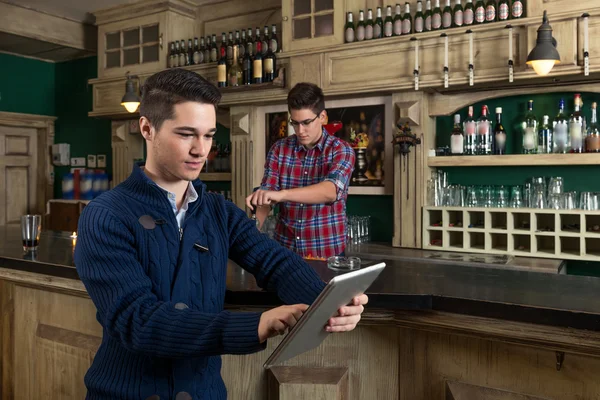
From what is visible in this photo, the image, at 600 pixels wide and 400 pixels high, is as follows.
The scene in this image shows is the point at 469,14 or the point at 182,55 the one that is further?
the point at 182,55

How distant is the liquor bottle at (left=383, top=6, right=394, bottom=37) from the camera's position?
3932mm

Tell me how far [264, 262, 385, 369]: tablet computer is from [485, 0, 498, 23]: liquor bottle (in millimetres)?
3024

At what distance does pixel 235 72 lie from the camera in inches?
180

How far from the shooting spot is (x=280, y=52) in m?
4.27

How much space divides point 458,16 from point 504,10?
0.94 feet

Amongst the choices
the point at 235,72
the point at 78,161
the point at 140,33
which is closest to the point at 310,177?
the point at 235,72

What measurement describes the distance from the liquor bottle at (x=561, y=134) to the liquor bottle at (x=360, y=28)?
137cm

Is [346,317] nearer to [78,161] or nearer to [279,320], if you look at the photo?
[279,320]

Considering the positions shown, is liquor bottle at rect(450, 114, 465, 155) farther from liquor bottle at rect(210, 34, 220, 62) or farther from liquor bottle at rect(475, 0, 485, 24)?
liquor bottle at rect(210, 34, 220, 62)

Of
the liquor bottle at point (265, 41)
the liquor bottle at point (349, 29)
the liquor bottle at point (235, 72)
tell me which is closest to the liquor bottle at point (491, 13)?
the liquor bottle at point (349, 29)

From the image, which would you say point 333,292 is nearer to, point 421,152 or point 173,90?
point 173,90

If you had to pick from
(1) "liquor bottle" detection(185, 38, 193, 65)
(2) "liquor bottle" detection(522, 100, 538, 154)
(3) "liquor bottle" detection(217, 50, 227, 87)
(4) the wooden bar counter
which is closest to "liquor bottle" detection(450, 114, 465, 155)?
(2) "liquor bottle" detection(522, 100, 538, 154)

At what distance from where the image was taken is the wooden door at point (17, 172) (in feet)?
20.5

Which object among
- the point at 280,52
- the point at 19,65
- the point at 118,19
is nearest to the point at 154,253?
the point at 280,52
